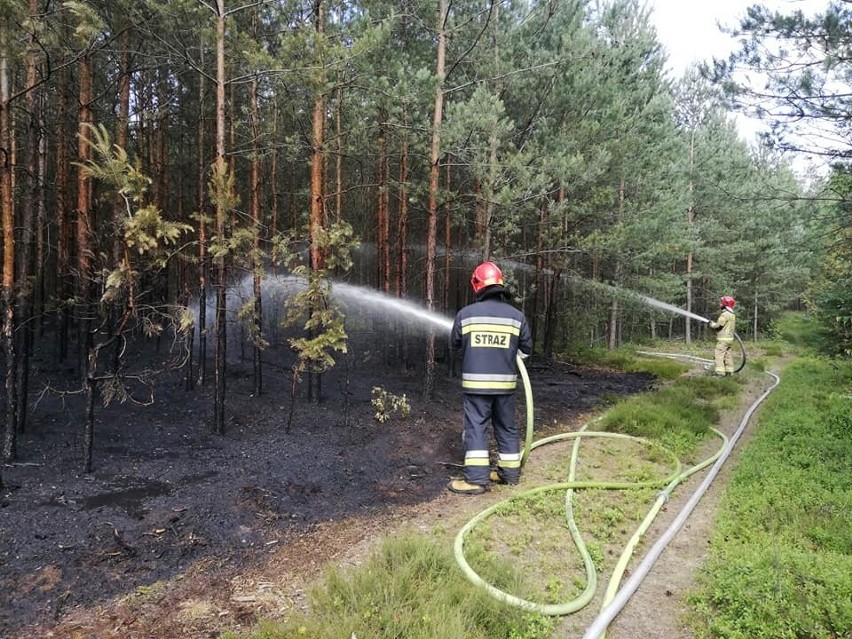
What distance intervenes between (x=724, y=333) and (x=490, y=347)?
9.48 m

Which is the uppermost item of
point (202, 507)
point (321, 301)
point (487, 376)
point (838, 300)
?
point (838, 300)

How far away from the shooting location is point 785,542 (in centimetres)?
372

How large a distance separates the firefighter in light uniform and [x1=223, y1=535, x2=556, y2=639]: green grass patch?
35.1ft

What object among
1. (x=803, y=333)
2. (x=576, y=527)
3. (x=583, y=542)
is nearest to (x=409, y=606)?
(x=583, y=542)

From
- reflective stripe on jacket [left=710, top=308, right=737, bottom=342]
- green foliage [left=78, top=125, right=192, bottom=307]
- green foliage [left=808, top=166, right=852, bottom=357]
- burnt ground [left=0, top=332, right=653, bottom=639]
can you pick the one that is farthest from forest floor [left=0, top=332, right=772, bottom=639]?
green foliage [left=808, top=166, right=852, bottom=357]

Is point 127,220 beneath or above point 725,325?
above

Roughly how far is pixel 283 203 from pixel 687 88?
20.0 metres

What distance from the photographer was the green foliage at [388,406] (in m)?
7.65

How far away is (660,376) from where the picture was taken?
554 inches

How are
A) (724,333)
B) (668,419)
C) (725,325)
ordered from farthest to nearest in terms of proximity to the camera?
1. (724,333)
2. (725,325)
3. (668,419)

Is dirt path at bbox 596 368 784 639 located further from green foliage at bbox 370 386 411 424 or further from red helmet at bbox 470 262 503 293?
green foliage at bbox 370 386 411 424

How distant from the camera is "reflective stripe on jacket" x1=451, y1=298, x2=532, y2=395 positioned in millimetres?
5109

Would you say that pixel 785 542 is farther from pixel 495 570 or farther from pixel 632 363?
pixel 632 363

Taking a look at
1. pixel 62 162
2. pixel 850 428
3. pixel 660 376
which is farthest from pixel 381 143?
pixel 850 428
